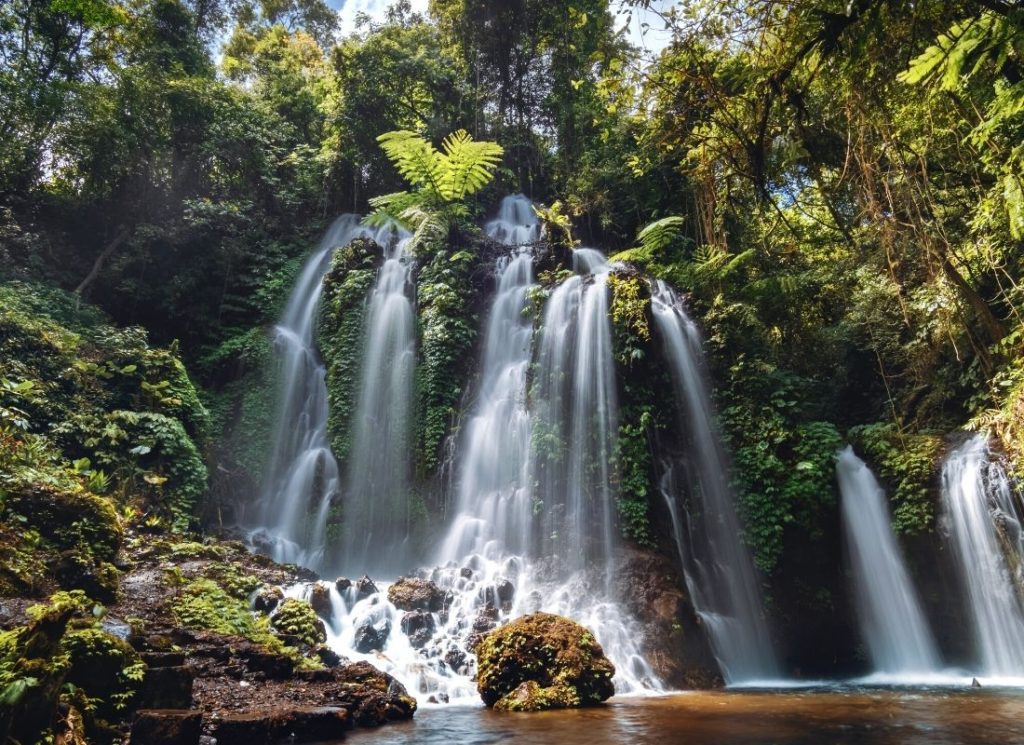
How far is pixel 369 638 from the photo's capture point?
8297 millimetres

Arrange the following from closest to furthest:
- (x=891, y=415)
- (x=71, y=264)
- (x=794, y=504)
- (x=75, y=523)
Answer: (x=75, y=523) → (x=794, y=504) → (x=891, y=415) → (x=71, y=264)

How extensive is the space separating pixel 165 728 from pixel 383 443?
9.66 metres

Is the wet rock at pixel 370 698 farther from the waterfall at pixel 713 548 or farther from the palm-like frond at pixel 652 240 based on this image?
the palm-like frond at pixel 652 240

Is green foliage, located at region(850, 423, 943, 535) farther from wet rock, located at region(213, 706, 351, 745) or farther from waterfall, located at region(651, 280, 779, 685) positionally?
wet rock, located at region(213, 706, 351, 745)

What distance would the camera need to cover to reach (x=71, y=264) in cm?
1658

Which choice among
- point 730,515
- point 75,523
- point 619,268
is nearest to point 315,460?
point 75,523

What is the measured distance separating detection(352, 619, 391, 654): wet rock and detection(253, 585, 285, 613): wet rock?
1172mm

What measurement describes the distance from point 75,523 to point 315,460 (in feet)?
22.6

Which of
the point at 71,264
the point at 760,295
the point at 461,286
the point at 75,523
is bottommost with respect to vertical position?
the point at 75,523

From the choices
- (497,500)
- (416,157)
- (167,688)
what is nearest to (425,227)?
(416,157)

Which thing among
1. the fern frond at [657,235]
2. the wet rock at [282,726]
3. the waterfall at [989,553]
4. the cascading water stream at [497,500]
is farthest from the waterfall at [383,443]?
the waterfall at [989,553]

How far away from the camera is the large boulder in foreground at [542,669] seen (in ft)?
21.8

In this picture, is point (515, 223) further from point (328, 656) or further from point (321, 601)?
point (328, 656)

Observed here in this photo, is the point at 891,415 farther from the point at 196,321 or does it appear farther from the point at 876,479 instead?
the point at 196,321
